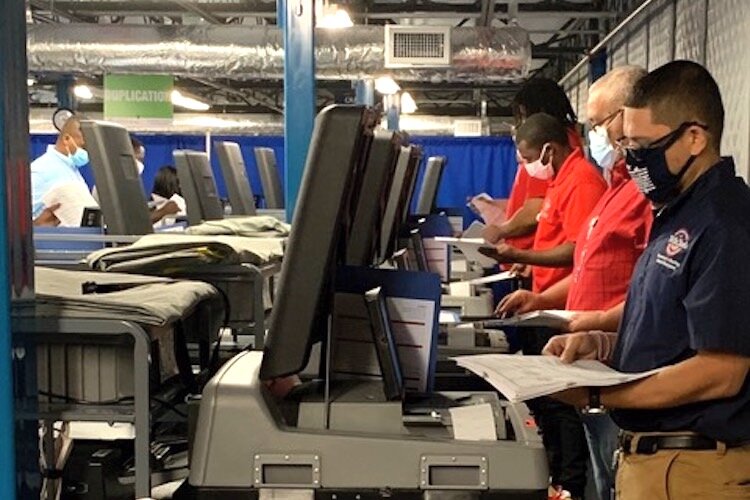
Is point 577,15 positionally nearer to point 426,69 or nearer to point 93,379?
point 426,69

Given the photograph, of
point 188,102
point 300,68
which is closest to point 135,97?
point 188,102

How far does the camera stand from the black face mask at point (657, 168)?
77.8 inches

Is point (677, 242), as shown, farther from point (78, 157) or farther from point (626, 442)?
point (78, 157)

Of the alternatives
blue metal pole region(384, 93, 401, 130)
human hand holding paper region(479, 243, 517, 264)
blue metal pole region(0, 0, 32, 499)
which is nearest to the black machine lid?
blue metal pole region(0, 0, 32, 499)

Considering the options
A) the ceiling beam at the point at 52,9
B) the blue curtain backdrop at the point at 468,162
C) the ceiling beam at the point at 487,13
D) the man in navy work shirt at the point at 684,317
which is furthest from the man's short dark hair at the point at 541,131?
the blue curtain backdrop at the point at 468,162

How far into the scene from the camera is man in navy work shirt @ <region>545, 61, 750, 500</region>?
1788 mm

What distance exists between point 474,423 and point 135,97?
1177 cm

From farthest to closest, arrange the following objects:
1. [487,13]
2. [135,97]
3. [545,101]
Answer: [135,97] < [487,13] < [545,101]

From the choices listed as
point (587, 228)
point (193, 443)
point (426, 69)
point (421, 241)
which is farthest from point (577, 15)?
point (193, 443)

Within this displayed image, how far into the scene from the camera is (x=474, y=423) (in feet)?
5.08

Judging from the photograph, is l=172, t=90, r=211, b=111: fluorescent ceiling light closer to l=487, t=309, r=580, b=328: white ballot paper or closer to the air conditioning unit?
the air conditioning unit

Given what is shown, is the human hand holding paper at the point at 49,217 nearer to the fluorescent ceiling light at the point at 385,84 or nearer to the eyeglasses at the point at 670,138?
the eyeglasses at the point at 670,138

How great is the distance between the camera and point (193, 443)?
4.95ft

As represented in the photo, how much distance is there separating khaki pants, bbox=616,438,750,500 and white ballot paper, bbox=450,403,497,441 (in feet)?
1.70
